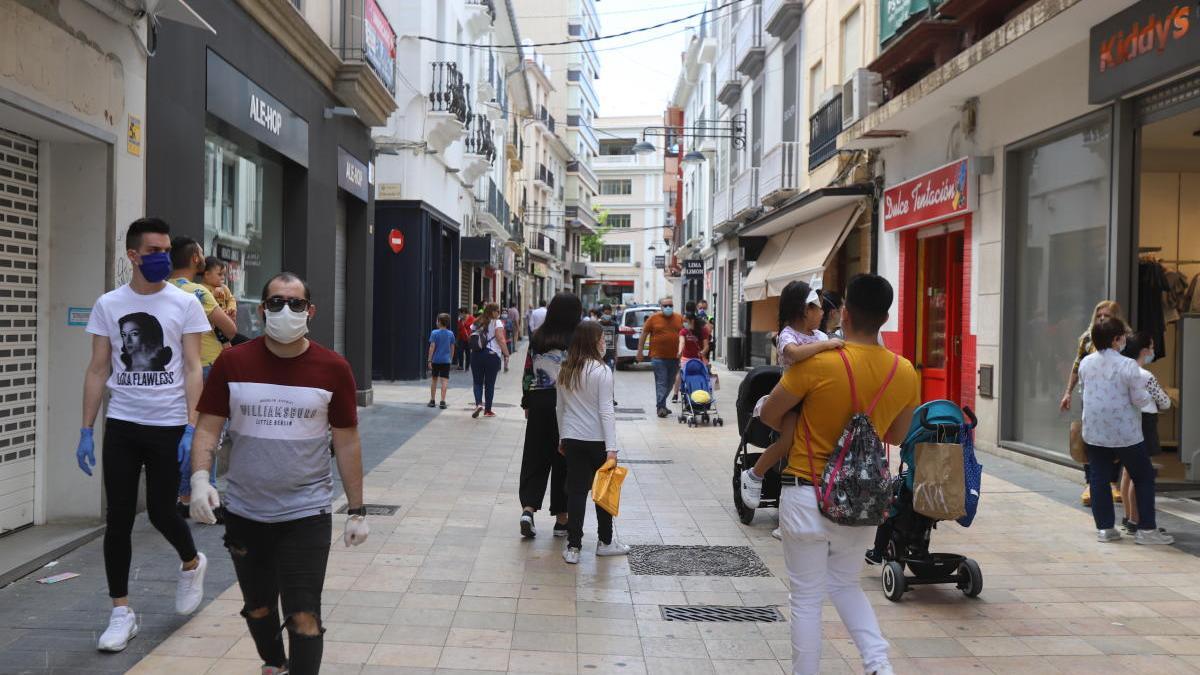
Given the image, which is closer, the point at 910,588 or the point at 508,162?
the point at 910,588

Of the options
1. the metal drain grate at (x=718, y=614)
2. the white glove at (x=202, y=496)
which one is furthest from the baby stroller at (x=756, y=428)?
the white glove at (x=202, y=496)

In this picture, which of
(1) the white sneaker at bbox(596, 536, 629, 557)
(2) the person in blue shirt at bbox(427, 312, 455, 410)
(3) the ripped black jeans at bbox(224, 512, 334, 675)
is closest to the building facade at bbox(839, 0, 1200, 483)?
(1) the white sneaker at bbox(596, 536, 629, 557)

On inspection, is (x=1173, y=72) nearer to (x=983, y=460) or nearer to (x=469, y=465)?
(x=983, y=460)

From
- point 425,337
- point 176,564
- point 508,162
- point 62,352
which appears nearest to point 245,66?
point 62,352

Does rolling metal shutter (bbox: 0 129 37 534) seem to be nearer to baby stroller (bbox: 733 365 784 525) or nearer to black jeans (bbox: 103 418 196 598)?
black jeans (bbox: 103 418 196 598)

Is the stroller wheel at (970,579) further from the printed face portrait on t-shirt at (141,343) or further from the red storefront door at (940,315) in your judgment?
the red storefront door at (940,315)

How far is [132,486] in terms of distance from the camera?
4750 millimetres

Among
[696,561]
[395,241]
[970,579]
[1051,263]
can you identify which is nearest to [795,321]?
[696,561]

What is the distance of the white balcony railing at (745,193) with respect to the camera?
24125 millimetres

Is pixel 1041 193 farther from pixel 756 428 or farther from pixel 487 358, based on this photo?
pixel 487 358

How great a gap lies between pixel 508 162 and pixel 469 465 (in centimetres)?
3111

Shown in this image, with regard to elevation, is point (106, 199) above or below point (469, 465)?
above

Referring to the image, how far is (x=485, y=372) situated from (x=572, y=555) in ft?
28.4

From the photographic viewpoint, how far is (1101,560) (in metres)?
6.73
